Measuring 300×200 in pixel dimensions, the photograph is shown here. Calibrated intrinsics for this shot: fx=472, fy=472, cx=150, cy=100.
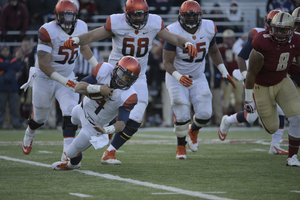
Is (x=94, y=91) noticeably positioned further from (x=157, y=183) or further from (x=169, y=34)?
(x=169, y=34)

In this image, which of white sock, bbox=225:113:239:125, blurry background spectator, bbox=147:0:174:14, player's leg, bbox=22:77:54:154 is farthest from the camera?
blurry background spectator, bbox=147:0:174:14

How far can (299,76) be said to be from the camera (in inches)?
233

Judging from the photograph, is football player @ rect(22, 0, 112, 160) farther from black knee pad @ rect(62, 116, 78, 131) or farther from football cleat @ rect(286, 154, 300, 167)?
football cleat @ rect(286, 154, 300, 167)

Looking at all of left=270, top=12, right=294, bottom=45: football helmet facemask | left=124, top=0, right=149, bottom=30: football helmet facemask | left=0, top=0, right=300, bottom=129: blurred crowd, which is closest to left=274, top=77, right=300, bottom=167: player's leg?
left=270, top=12, right=294, bottom=45: football helmet facemask

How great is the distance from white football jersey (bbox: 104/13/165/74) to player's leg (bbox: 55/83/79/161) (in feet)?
2.63

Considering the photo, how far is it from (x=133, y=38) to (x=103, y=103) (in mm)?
1394

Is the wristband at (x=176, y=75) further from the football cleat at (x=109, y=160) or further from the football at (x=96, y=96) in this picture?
the football at (x=96, y=96)

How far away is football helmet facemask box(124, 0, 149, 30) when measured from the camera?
5520 mm

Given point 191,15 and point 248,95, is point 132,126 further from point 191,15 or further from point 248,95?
point 191,15

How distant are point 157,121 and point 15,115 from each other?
12.3 feet

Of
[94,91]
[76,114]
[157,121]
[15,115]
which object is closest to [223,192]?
[94,91]

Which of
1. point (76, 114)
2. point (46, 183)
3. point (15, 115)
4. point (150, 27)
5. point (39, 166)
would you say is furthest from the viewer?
point (15, 115)

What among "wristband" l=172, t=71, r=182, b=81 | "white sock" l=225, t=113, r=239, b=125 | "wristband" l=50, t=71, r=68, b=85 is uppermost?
"wristband" l=50, t=71, r=68, b=85

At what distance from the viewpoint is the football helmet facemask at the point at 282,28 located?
4898 millimetres
